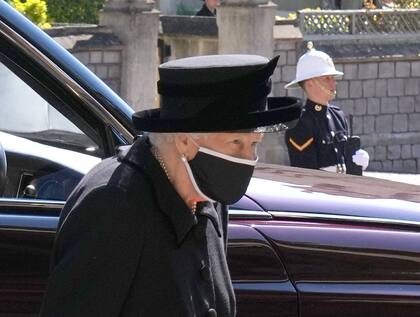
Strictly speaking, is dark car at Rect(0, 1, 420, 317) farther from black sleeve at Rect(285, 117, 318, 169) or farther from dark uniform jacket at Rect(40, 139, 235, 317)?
black sleeve at Rect(285, 117, 318, 169)

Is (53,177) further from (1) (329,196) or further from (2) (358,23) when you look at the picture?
(2) (358,23)

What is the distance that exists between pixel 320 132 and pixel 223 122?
4303 mm

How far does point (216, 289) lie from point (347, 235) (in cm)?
84

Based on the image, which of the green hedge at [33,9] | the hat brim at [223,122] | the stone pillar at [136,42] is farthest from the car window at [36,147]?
the stone pillar at [136,42]

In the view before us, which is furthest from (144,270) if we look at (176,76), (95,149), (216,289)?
(95,149)

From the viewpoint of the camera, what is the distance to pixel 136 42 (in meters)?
12.9

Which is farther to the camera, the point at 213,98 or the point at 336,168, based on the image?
the point at 336,168

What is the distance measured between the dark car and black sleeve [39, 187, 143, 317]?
2.44 ft

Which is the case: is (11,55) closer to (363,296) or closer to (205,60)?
(205,60)

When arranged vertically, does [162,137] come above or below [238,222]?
above

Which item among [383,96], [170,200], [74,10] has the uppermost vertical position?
[170,200]

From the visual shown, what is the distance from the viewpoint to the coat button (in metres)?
Result: 2.75

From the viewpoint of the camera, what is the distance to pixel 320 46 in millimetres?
14078

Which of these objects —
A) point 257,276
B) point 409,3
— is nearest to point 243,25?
point 409,3
